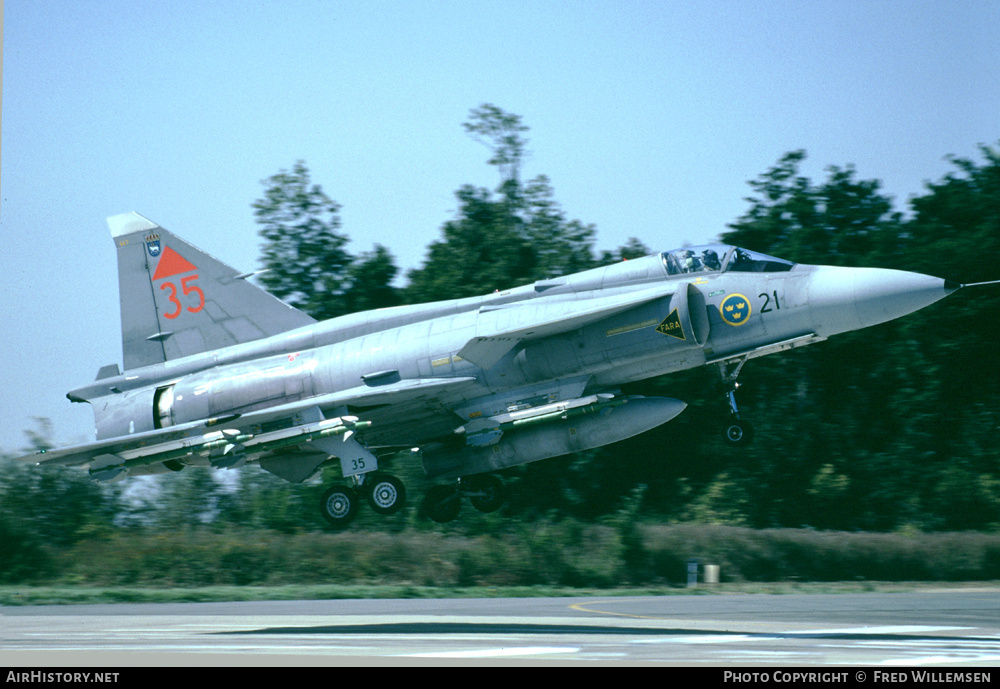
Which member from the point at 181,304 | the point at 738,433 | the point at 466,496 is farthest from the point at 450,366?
the point at 181,304

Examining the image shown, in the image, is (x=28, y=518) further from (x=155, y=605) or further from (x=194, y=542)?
(x=155, y=605)

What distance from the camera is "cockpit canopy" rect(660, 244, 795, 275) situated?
1800cm

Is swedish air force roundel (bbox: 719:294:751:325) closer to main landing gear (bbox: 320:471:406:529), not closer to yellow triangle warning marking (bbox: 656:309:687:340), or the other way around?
yellow triangle warning marking (bbox: 656:309:687:340)

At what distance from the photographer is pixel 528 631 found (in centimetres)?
1677

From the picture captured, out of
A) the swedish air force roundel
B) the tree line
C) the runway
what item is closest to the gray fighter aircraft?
the swedish air force roundel

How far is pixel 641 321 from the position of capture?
18000 millimetres

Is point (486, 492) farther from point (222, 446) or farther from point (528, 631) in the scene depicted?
point (222, 446)

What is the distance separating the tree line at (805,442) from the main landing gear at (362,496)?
1321 centimetres

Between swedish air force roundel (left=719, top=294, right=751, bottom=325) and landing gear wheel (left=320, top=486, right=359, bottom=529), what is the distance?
7.32m

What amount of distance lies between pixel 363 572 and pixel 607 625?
13.0 metres

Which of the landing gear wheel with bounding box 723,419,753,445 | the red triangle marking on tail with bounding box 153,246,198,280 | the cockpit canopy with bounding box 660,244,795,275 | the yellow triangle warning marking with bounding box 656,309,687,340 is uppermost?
the red triangle marking on tail with bounding box 153,246,198,280

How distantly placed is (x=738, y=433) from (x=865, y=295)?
2995mm
